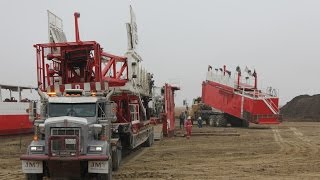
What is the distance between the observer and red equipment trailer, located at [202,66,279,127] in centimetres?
3616

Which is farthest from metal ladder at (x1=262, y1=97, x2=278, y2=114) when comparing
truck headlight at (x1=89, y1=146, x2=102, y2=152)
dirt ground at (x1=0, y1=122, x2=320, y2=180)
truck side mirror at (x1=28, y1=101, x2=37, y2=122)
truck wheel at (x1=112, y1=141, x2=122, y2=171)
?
truck headlight at (x1=89, y1=146, x2=102, y2=152)

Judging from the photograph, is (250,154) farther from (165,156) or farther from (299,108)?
(299,108)

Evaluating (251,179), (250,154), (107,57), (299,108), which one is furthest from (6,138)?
(299,108)

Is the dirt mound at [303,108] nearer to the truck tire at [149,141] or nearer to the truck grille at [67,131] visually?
the truck tire at [149,141]

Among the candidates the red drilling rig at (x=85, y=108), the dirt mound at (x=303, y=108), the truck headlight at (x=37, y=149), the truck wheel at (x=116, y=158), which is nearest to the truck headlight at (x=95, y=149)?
the red drilling rig at (x=85, y=108)

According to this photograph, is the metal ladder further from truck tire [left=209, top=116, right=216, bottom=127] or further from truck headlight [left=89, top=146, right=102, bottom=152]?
truck headlight [left=89, top=146, right=102, bottom=152]

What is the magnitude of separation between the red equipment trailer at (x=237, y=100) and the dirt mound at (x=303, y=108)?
977 inches

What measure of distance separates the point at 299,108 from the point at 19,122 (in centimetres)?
4795

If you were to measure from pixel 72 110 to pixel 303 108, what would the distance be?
60.4 meters

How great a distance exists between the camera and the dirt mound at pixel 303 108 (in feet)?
213

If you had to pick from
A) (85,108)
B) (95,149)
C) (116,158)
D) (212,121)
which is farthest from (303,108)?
(95,149)

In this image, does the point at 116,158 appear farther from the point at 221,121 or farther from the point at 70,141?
the point at 221,121

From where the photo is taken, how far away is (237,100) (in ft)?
124

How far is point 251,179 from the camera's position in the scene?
42.1ft
